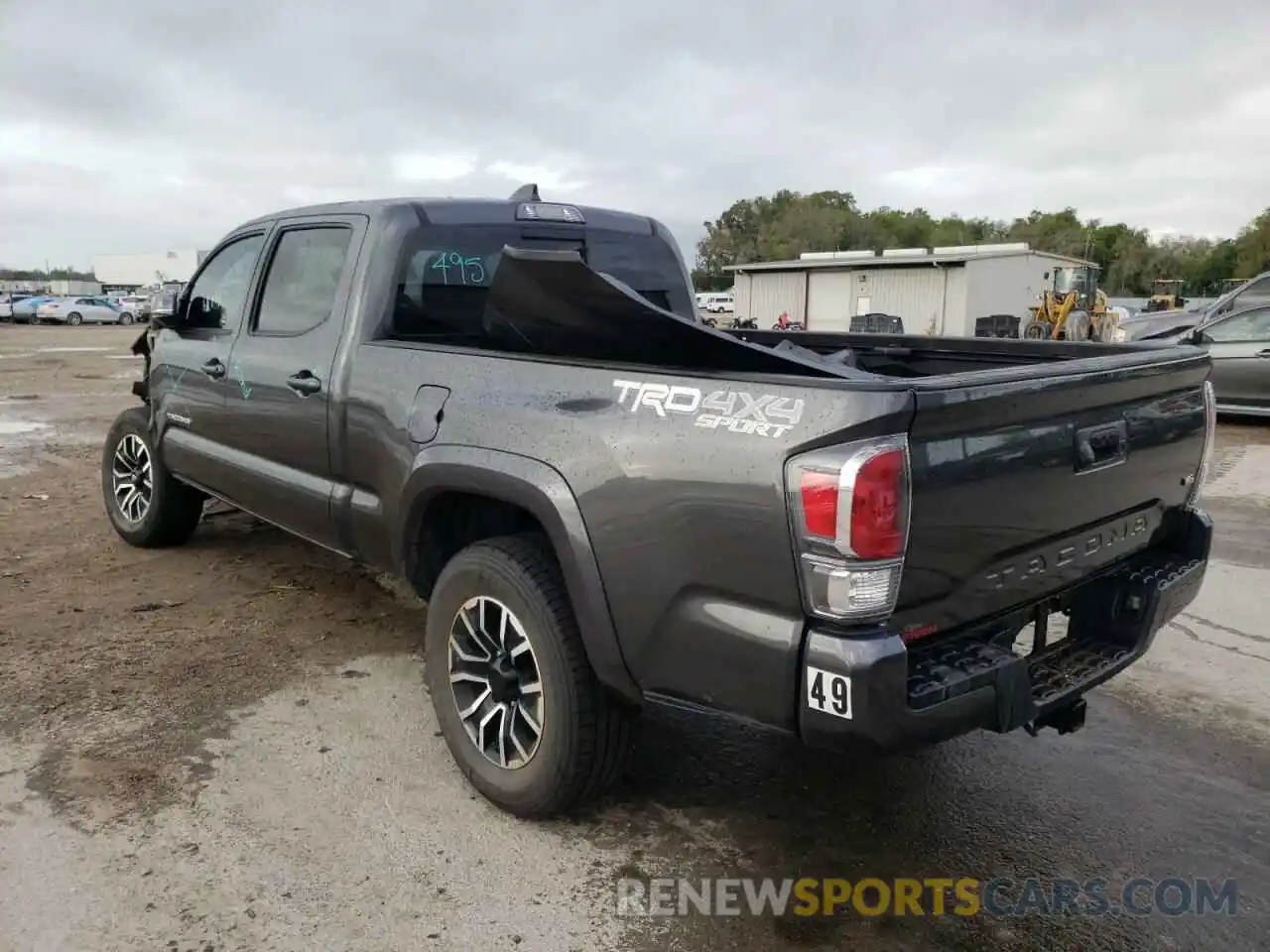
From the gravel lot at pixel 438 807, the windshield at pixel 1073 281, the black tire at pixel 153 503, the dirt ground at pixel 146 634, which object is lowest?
the gravel lot at pixel 438 807

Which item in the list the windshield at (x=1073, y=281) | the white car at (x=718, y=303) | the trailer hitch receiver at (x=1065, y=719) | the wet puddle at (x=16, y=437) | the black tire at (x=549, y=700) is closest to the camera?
the trailer hitch receiver at (x=1065, y=719)

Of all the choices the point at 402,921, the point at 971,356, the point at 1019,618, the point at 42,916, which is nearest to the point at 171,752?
the point at 42,916

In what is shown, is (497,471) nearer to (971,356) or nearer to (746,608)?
(746,608)

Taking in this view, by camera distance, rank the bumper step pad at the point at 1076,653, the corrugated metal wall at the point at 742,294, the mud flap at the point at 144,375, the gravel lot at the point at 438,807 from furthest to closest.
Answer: the corrugated metal wall at the point at 742,294 < the mud flap at the point at 144,375 < the gravel lot at the point at 438,807 < the bumper step pad at the point at 1076,653

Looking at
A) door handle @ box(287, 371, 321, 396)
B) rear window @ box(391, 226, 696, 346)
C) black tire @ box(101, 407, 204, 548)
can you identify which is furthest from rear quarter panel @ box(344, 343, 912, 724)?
black tire @ box(101, 407, 204, 548)

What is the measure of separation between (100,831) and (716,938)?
1901 millimetres

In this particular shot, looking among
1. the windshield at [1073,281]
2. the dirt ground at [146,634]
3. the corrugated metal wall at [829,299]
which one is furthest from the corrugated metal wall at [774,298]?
the dirt ground at [146,634]

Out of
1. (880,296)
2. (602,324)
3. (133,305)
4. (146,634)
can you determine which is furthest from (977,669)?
(133,305)

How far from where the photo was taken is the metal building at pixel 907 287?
35.3 meters

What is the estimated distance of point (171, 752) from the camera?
3535 mm

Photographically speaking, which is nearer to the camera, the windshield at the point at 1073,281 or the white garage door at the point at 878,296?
the windshield at the point at 1073,281

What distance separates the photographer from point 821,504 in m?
2.26

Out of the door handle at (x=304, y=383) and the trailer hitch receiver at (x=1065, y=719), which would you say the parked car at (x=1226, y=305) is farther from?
the door handle at (x=304, y=383)

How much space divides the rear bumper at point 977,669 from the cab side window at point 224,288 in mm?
3597
